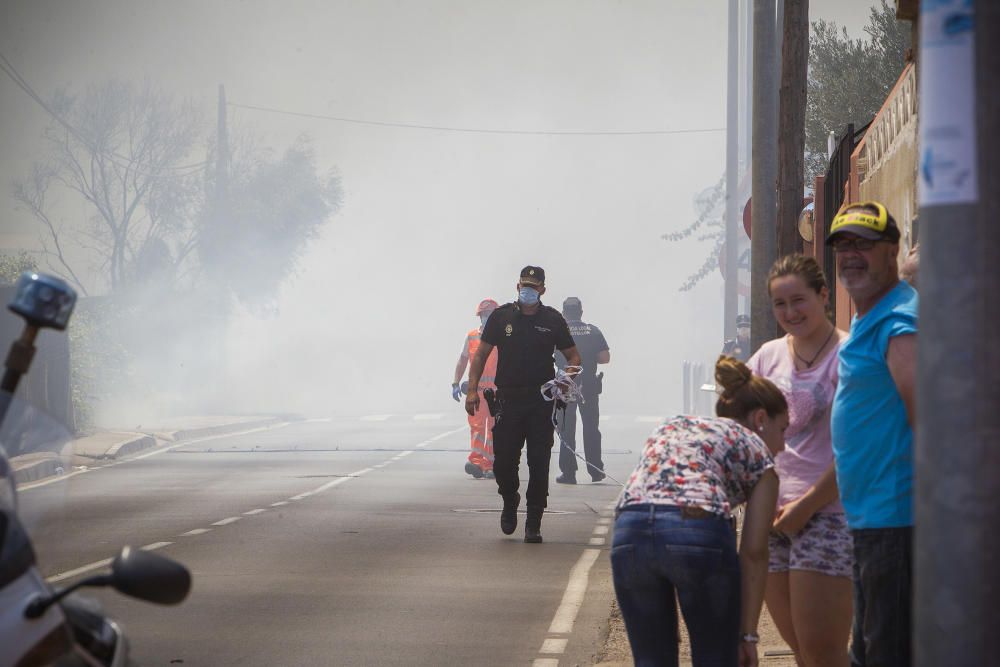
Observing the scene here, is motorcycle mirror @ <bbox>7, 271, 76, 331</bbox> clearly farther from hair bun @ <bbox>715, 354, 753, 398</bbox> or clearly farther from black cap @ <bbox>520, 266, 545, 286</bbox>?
black cap @ <bbox>520, 266, 545, 286</bbox>

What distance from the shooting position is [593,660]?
8.20 metres

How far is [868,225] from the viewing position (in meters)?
5.26

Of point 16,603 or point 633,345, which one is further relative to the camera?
point 633,345

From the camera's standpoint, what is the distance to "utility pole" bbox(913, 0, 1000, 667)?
9.62 ft

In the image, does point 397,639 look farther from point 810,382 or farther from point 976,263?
point 976,263

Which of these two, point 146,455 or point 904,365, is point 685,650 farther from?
point 146,455

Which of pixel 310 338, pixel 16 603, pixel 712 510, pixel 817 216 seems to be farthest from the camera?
pixel 310 338

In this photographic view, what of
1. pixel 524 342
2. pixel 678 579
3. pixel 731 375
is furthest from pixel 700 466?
pixel 524 342

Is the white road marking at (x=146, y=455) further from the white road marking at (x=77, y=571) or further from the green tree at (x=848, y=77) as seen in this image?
the green tree at (x=848, y=77)

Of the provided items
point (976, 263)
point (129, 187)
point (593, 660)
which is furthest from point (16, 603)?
point (129, 187)

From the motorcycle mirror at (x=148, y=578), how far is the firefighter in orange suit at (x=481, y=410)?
14.4 meters

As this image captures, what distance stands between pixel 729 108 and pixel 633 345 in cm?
5155

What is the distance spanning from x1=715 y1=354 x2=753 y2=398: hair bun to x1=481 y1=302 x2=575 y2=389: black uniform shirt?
736cm

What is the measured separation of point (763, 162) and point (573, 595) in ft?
17.2
